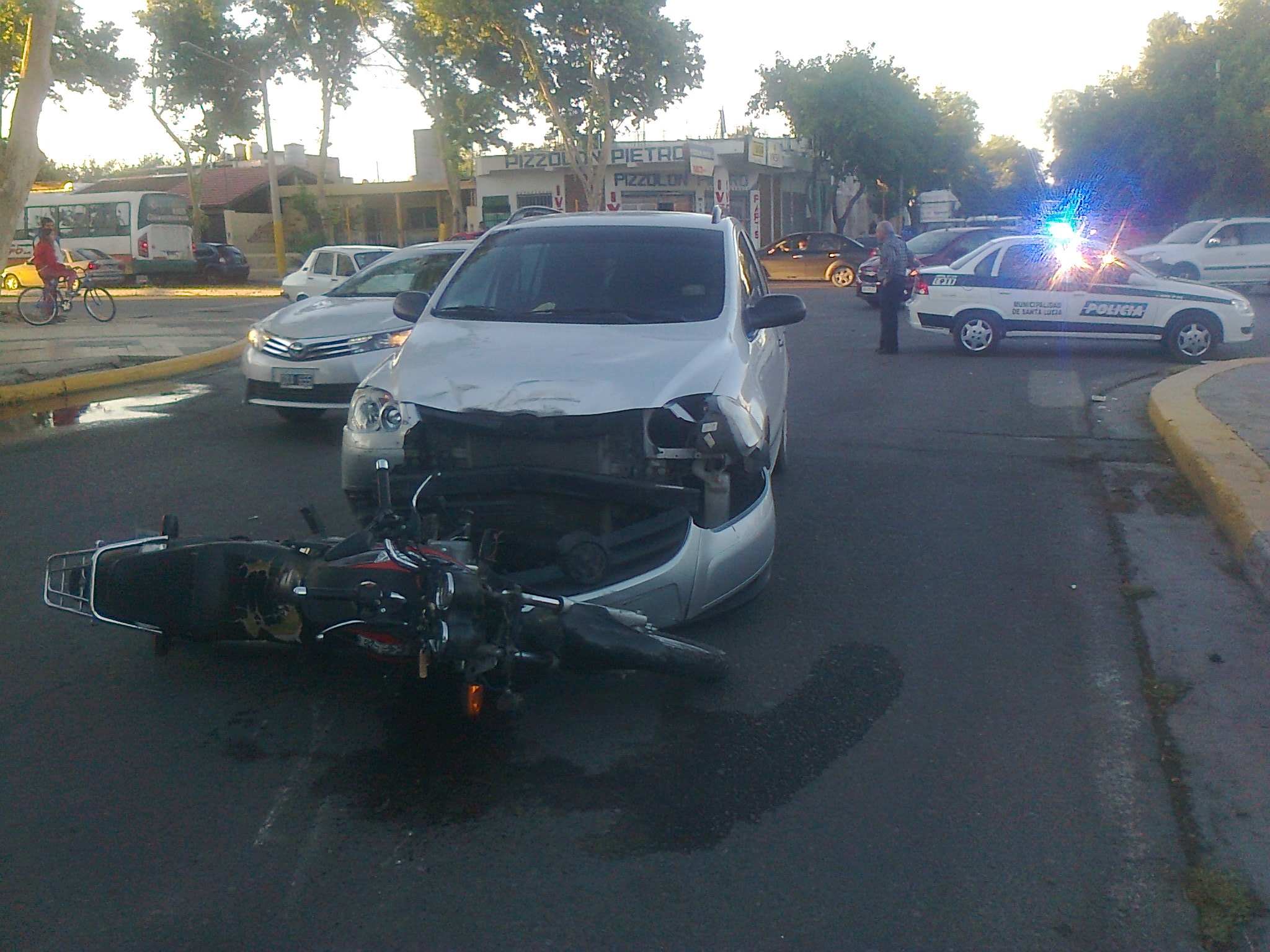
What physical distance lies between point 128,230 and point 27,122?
2429 centimetres

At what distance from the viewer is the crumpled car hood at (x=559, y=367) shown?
479cm

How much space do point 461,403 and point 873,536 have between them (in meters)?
2.90

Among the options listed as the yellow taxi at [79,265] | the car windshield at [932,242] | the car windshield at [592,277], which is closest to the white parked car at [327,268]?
the car windshield at [932,242]

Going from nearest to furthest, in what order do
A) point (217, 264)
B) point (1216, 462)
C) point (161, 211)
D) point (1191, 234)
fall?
1. point (1216, 462)
2. point (1191, 234)
3. point (161, 211)
4. point (217, 264)

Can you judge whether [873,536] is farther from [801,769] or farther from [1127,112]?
[1127,112]

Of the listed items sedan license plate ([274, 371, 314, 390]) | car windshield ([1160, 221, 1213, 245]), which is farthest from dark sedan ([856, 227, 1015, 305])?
sedan license plate ([274, 371, 314, 390])

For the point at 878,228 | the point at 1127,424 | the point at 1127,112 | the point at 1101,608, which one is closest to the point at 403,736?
the point at 1101,608

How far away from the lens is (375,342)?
10039mm

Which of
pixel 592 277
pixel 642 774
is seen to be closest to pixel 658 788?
pixel 642 774

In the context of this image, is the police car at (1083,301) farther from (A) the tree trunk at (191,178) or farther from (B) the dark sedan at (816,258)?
(A) the tree trunk at (191,178)

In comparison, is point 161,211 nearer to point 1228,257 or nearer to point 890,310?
point 890,310

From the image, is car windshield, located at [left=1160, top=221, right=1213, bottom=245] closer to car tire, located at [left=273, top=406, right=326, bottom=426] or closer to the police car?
the police car

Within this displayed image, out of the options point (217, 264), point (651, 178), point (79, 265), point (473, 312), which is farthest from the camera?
point (651, 178)

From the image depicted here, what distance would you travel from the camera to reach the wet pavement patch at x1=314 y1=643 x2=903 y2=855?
3596 millimetres
